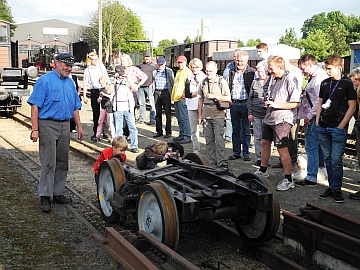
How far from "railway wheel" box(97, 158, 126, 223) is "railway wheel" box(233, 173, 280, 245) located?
142cm

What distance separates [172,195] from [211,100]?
150 inches

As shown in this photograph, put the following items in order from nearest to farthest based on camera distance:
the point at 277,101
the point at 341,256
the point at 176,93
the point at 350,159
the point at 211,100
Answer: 1. the point at 341,256
2. the point at 277,101
3. the point at 211,100
4. the point at 350,159
5. the point at 176,93

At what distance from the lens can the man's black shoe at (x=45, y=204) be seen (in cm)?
629

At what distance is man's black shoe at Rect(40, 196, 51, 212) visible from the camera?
248 inches

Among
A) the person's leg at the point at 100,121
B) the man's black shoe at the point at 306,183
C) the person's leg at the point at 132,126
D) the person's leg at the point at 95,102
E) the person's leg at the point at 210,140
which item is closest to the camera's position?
the man's black shoe at the point at 306,183

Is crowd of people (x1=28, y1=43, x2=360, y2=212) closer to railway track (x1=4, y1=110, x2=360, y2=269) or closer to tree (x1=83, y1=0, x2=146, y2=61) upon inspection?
railway track (x1=4, y1=110, x2=360, y2=269)

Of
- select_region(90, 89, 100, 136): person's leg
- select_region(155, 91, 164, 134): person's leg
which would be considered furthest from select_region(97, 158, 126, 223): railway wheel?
select_region(155, 91, 164, 134): person's leg

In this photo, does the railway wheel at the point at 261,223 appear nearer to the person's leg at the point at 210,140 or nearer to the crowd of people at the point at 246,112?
the crowd of people at the point at 246,112

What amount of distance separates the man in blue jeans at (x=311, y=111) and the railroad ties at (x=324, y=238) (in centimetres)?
207

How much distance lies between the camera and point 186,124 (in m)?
11.3

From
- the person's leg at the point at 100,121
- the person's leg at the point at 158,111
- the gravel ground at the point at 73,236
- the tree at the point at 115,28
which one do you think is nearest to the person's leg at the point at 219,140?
the gravel ground at the point at 73,236

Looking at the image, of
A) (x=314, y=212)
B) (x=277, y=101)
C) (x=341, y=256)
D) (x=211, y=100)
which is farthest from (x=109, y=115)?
(x=341, y=256)

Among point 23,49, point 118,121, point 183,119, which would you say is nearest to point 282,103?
point 118,121

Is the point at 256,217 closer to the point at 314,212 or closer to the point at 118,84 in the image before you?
the point at 314,212
